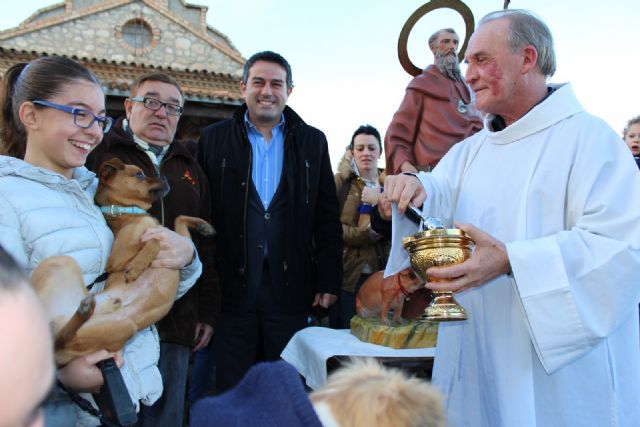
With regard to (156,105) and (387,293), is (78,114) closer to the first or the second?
(156,105)

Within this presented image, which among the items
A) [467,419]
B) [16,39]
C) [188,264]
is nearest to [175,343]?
[188,264]

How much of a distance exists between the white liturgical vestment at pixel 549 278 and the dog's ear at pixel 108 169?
135cm

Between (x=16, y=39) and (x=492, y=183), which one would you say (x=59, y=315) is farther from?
(x=16, y=39)

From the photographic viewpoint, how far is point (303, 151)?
13.5ft

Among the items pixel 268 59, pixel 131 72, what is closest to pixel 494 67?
pixel 268 59

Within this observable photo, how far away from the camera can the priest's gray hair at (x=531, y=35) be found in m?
2.56

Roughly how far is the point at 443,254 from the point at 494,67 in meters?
0.96

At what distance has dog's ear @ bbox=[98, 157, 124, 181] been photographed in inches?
104

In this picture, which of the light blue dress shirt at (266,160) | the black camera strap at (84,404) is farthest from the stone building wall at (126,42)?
the black camera strap at (84,404)

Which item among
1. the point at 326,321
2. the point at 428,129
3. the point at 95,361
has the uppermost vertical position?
the point at 428,129

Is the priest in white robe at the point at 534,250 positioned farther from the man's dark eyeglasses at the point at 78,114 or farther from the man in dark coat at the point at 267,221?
the man's dark eyeglasses at the point at 78,114

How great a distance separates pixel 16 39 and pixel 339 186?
17.4m

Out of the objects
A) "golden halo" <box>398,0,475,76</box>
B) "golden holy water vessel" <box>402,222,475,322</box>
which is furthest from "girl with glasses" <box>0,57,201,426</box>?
"golden halo" <box>398,0,475,76</box>

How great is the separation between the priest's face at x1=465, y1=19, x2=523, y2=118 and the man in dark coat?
1.66 m
